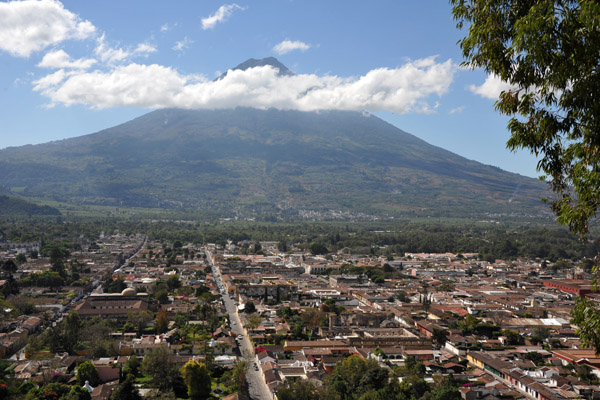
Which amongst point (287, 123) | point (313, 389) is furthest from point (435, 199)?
point (313, 389)

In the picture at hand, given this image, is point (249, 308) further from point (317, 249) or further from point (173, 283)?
point (317, 249)

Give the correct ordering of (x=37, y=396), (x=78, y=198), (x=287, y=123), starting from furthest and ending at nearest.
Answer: (x=287, y=123) → (x=78, y=198) → (x=37, y=396)

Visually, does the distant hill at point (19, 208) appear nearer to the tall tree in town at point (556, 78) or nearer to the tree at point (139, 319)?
the tree at point (139, 319)

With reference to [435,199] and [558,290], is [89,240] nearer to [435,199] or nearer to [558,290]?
[558,290]

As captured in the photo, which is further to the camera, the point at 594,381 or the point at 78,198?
the point at 78,198

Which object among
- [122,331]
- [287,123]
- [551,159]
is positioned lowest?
[122,331]

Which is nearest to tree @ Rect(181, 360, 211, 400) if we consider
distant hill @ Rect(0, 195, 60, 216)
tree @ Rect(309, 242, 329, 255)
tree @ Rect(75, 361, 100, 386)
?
tree @ Rect(75, 361, 100, 386)

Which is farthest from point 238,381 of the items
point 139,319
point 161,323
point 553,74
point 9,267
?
point 9,267
